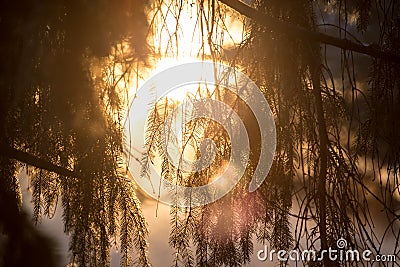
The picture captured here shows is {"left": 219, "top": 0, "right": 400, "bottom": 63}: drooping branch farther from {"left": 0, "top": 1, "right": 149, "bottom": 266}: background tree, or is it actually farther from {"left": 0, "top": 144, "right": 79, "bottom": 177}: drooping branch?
{"left": 0, "top": 144, "right": 79, "bottom": 177}: drooping branch

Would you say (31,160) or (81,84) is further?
(31,160)

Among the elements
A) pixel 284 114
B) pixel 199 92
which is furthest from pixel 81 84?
pixel 284 114

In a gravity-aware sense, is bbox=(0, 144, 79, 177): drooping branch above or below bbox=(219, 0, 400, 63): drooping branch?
below

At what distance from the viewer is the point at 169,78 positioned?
4.62 ft

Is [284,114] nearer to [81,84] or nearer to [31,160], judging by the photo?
[81,84]

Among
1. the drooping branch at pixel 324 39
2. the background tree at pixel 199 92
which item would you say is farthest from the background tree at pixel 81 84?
the drooping branch at pixel 324 39

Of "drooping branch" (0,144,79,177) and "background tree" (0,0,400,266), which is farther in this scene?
"drooping branch" (0,144,79,177)

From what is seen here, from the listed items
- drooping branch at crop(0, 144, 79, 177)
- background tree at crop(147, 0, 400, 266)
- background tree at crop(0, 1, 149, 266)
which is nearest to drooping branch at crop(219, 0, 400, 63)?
background tree at crop(147, 0, 400, 266)

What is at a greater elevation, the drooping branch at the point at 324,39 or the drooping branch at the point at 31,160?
the drooping branch at the point at 324,39

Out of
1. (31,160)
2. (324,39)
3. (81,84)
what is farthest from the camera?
(31,160)

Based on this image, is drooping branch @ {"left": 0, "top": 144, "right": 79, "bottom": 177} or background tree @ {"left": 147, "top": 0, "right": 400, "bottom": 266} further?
drooping branch @ {"left": 0, "top": 144, "right": 79, "bottom": 177}

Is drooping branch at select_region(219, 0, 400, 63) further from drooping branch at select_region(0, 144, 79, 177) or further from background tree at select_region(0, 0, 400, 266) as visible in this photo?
drooping branch at select_region(0, 144, 79, 177)

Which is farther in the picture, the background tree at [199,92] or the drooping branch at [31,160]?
the drooping branch at [31,160]

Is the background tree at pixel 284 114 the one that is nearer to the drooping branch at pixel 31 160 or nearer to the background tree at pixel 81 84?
the background tree at pixel 81 84
